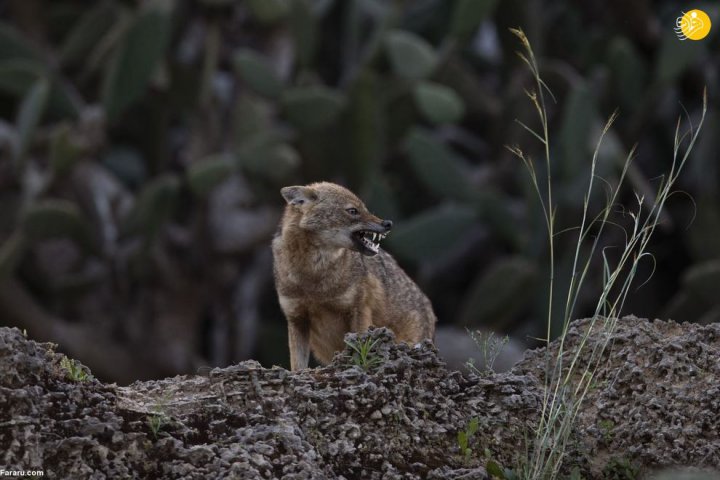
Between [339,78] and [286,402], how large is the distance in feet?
42.0

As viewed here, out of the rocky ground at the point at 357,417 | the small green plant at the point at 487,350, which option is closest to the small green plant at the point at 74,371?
the rocky ground at the point at 357,417

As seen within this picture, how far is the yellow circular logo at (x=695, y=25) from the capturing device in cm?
1359

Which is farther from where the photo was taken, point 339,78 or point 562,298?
point 339,78

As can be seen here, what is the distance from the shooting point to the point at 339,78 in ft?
56.2

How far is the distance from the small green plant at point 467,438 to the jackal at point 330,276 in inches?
82.6

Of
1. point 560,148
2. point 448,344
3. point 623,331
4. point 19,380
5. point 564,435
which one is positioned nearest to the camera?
point 19,380

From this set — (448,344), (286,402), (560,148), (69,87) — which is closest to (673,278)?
(560,148)

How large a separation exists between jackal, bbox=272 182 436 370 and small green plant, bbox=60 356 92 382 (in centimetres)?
217

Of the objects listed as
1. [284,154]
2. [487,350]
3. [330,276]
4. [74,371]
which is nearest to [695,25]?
[284,154]

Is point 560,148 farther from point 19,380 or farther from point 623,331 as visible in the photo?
point 19,380

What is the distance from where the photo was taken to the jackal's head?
280 inches

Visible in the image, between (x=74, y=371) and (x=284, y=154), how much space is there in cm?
900

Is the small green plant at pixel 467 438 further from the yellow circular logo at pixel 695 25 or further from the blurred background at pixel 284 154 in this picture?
the yellow circular logo at pixel 695 25

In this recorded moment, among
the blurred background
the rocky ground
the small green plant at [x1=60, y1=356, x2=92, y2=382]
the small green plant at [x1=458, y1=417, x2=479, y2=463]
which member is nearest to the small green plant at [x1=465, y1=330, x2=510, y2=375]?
the rocky ground
